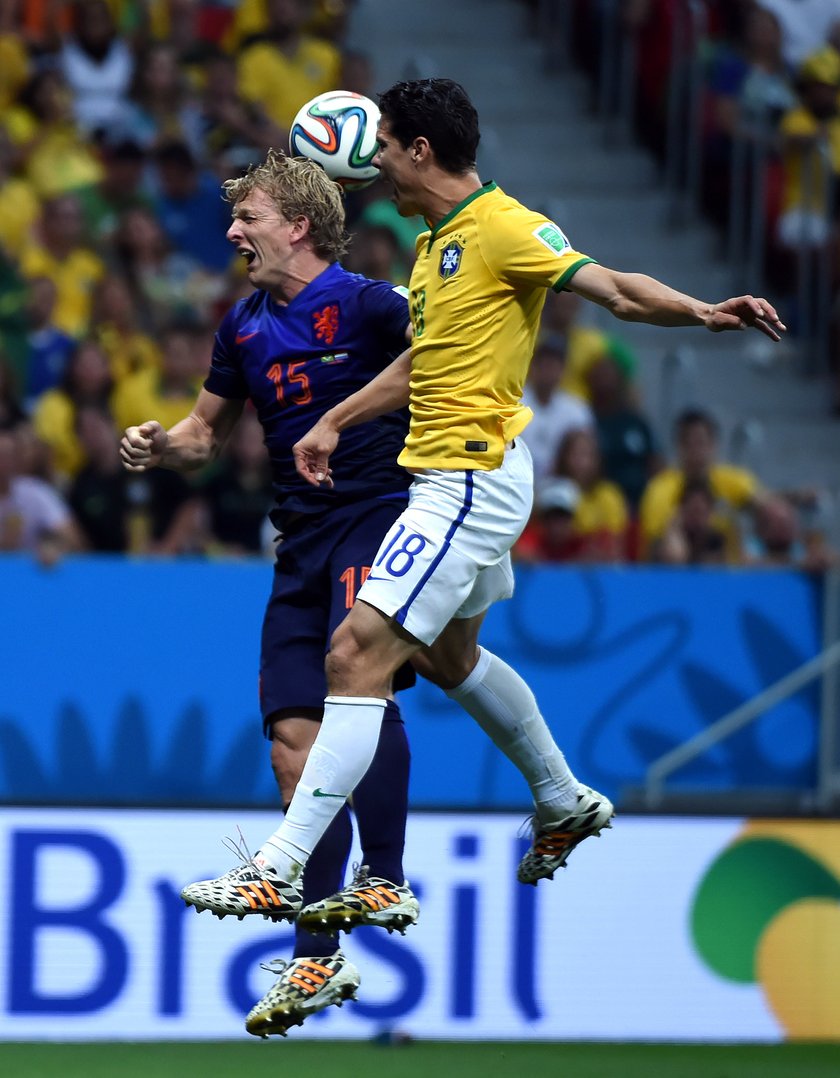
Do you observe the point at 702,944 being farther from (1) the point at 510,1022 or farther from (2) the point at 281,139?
(2) the point at 281,139

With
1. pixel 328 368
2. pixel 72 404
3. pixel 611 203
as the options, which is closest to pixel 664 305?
pixel 328 368

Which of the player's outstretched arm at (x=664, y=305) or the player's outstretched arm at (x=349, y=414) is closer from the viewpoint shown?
the player's outstretched arm at (x=664, y=305)

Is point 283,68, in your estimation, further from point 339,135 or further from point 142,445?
point 142,445

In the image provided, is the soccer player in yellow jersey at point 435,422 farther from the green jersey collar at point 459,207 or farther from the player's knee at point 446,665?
the player's knee at point 446,665

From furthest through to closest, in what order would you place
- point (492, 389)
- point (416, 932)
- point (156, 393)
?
point (156, 393) → point (416, 932) → point (492, 389)

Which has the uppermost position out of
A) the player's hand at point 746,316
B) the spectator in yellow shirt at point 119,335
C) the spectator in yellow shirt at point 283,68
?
the spectator in yellow shirt at point 283,68

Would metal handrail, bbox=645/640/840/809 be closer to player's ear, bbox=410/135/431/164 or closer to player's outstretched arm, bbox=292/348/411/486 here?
player's outstretched arm, bbox=292/348/411/486

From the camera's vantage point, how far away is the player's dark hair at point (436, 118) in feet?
19.2

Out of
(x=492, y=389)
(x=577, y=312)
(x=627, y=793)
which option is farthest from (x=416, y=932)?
(x=577, y=312)

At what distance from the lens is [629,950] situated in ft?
27.2

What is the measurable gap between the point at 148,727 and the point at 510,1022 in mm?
2645

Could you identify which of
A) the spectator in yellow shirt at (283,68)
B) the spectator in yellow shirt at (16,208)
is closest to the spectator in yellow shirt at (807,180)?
the spectator in yellow shirt at (283,68)

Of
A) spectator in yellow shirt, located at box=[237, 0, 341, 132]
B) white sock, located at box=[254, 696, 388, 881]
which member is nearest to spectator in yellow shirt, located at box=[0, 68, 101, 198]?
spectator in yellow shirt, located at box=[237, 0, 341, 132]

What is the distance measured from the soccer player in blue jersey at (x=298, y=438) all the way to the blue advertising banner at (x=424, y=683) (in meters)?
3.78
